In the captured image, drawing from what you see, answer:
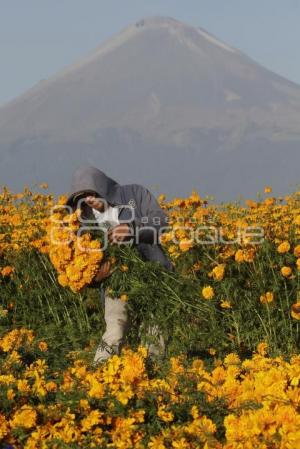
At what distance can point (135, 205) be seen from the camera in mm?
5816

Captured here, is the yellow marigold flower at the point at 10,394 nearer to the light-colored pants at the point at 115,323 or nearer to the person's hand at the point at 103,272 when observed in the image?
the person's hand at the point at 103,272

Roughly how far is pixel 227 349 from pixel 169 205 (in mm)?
2898

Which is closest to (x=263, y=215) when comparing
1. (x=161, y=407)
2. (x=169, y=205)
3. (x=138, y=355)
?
(x=169, y=205)

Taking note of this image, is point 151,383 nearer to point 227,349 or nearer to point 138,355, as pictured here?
point 138,355

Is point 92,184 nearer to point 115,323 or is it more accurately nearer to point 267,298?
point 115,323

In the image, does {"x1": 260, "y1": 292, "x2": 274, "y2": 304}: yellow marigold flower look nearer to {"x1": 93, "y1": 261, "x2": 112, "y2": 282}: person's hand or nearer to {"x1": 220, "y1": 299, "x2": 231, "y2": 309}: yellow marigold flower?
{"x1": 220, "y1": 299, "x2": 231, "y2": 309}: yellow marigold flower

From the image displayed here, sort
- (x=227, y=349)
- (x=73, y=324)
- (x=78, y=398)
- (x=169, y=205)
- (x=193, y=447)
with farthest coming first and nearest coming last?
(x=169, y=205)
(x=73, y=324)
(x=227, y=349)
(x=78, y=398)
(x=193, y=447)

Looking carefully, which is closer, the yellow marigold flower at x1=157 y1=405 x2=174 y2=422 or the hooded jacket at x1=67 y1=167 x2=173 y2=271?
the yellow marigold flower at x1=157 y1=405 x2=174 y2=422

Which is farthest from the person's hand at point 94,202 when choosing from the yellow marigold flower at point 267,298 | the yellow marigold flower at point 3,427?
the yellow marigold flower at point 3,427

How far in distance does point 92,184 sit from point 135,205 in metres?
0.35

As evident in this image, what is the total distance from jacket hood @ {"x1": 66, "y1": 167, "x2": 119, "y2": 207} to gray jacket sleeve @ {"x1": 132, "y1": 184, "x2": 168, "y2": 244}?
7.5 inches

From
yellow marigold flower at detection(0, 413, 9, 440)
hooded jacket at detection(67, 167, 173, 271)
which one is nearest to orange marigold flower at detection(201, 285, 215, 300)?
hooded jacket at detection(67, 167, 173, 271)

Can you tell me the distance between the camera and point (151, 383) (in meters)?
3.83

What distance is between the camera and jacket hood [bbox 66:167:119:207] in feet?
18.5
